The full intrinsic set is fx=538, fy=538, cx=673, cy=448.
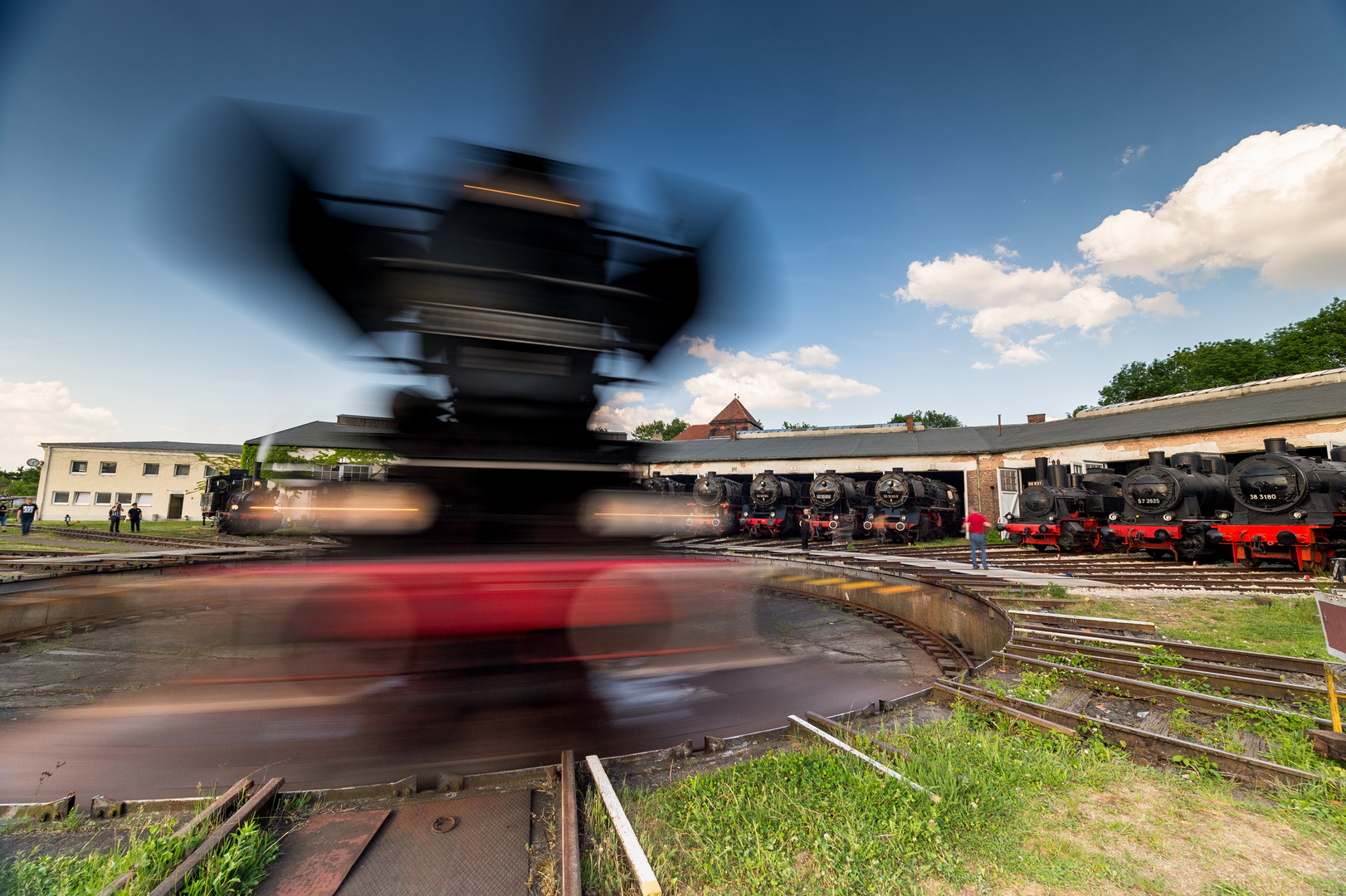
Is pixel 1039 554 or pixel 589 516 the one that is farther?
pixel 1039 554

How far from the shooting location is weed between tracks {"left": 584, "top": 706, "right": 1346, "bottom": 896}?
2.02 metres

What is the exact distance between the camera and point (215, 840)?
2084 millimetres

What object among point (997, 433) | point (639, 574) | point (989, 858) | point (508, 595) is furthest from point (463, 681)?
point (997, 433)

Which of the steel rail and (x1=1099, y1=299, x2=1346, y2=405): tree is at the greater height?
(x1=1099, y1=299, x2=1346, y2=405): tree

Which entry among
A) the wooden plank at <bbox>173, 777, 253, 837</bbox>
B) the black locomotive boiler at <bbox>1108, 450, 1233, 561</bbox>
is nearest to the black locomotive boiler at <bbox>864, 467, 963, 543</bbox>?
the black locomotive boiler at <bbox>1108, 450, 1233, 561</bbox>

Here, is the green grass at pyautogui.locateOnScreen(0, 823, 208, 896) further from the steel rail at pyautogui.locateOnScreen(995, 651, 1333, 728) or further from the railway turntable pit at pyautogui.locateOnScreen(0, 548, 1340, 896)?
the steel rail at pyautogui.locateOnScreen(995, 651, 1333, 728)

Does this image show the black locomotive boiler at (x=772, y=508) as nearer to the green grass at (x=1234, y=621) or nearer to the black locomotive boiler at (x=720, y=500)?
the black locomotive boiler at (x=720, y=500)

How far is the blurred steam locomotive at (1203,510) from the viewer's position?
35.7 ft

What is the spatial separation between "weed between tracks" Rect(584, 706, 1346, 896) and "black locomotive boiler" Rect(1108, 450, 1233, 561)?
13741mm

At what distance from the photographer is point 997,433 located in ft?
87.7

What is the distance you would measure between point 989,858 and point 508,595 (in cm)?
253

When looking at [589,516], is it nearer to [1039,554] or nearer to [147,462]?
[1039,554]

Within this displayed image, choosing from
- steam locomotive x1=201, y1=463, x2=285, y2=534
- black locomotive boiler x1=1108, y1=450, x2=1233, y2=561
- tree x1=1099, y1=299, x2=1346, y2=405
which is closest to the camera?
black locomotive boiler x1=1108, y1=450, x2=1233, y2=561

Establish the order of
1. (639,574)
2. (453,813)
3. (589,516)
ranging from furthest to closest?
(589,516) → (639,574) → (453,813)
